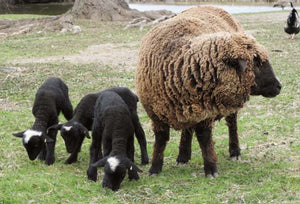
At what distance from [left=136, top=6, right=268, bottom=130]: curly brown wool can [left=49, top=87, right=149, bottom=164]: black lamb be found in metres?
0.91

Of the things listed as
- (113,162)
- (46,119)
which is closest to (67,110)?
(46,119)

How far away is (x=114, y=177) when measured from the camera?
19.9ft

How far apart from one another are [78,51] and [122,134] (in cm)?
1134

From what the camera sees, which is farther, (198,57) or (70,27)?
(70,27)

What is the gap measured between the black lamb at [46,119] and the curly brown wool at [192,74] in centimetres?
179

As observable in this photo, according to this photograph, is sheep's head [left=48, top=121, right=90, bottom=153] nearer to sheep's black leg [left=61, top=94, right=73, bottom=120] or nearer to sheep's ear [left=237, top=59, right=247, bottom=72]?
sheep's black leg [left=61, top=94, right=73, bottom=120]

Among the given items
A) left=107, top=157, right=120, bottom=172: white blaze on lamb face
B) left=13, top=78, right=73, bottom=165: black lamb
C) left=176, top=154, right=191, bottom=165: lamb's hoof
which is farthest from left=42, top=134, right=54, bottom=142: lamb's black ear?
left=176, top=154, right=191, bottom=165: lamb's hoof

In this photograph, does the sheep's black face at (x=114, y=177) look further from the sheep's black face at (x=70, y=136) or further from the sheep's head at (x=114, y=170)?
the sheep's black face at (x=70, y=136)

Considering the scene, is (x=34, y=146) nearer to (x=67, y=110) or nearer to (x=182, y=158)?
(x=67, y=110)

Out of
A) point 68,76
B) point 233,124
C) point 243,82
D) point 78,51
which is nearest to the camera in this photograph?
point 243,82

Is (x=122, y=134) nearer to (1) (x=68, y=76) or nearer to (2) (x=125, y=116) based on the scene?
(2) (x=125, y=116)

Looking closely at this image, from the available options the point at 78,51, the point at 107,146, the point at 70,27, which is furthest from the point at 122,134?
the point at 70,27

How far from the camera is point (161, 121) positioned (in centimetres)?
652

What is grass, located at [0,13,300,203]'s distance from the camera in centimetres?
583
